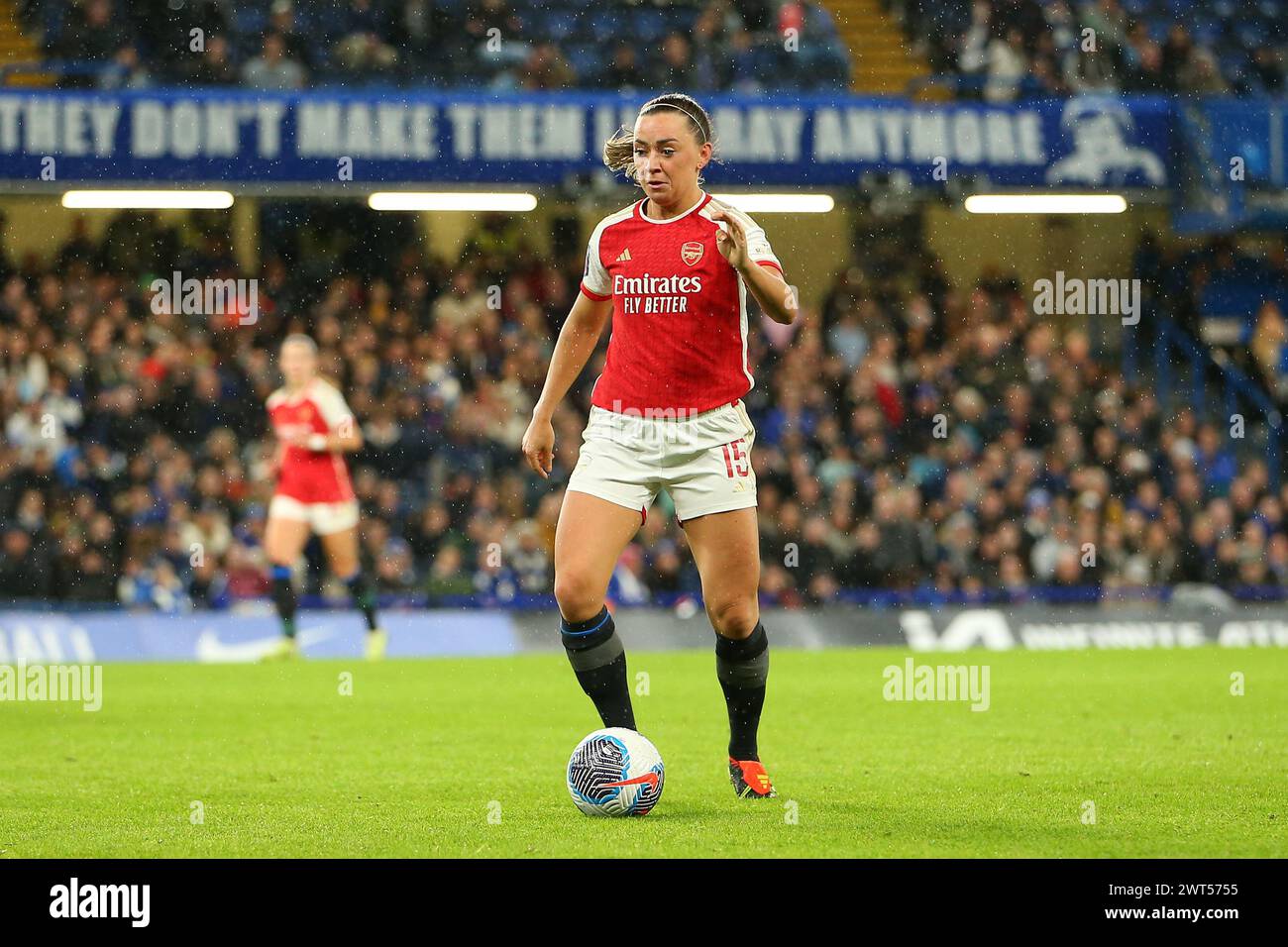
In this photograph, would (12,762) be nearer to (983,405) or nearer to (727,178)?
(727,178)

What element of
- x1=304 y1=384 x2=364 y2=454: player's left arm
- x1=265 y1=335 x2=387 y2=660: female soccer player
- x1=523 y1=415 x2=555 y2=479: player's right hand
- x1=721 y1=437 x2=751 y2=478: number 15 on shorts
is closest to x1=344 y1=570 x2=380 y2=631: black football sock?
A: x1=265 y1=335 x2=387 y2=660: female soccer player

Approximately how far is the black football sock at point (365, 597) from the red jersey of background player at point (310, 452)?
647 millimetres

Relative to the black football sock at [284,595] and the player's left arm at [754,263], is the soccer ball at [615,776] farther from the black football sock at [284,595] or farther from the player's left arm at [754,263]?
the black football sock at [284,595]

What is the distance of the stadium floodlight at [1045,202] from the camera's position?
18.8 metres

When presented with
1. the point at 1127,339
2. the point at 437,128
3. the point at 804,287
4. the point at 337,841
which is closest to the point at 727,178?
the point at 437,128

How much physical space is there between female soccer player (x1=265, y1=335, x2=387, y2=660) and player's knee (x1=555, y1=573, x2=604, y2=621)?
7.95 m


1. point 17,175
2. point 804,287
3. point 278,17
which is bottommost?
point 804,287

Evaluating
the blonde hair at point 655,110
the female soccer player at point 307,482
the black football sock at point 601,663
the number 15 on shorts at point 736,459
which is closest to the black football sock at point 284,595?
the female soccer player at point 307,482

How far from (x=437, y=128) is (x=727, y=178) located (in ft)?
9.31

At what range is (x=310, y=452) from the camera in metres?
14.2

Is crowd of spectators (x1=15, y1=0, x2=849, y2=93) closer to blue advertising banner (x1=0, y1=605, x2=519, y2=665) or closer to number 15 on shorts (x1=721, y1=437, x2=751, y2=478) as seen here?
blue advertising banner (x1=0, y1=605, x2=519, y2=665)

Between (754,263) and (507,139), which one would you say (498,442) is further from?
(754,263)

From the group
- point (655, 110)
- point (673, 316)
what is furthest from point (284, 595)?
point (655, 110)

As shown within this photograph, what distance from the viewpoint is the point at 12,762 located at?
25.8 ft
